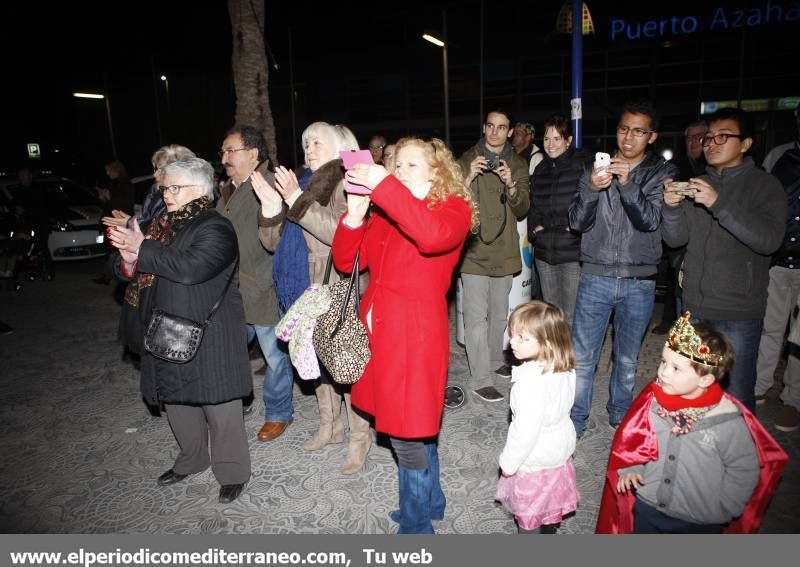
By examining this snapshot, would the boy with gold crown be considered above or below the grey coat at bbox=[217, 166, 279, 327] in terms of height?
below

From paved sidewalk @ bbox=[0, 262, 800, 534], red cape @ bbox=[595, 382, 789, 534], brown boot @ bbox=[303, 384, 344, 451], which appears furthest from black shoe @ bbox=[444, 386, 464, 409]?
red cape @ bbox=[595, 382, 789, 534]

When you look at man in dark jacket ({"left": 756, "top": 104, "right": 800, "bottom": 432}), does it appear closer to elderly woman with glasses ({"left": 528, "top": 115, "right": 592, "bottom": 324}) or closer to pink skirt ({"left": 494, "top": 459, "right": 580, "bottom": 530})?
elderly woman with glasses ({"left": 528, "top": 115, "right": 592, "bottom": 324})

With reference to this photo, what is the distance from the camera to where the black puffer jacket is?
13.9ft

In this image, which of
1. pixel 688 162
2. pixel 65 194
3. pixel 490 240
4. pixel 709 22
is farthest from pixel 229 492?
pixel 709 22

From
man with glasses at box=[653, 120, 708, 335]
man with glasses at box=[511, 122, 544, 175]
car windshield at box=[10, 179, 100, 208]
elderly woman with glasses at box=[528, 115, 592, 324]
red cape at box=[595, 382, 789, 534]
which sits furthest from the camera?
car windshield at box=[10, 179, 100, 208]

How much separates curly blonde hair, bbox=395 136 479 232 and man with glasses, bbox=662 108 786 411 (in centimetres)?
145

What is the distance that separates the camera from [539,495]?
8.37 ft

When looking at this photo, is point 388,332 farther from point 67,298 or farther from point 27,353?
point 67,298

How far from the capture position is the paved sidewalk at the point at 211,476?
3092 mm

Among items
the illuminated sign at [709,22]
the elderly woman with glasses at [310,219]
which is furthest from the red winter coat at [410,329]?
the illuminated sign at [709,22]

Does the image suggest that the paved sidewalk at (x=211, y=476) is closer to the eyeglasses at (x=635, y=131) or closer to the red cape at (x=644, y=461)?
the red cape at (x=644, y=461)

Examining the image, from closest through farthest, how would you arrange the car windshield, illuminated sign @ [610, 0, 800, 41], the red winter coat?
the red winter coat → the car windshield → illuminated sign @ [610, 0, 800, 41]

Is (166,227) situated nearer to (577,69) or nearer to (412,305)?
(412,305)

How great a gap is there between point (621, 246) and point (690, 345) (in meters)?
1.37
